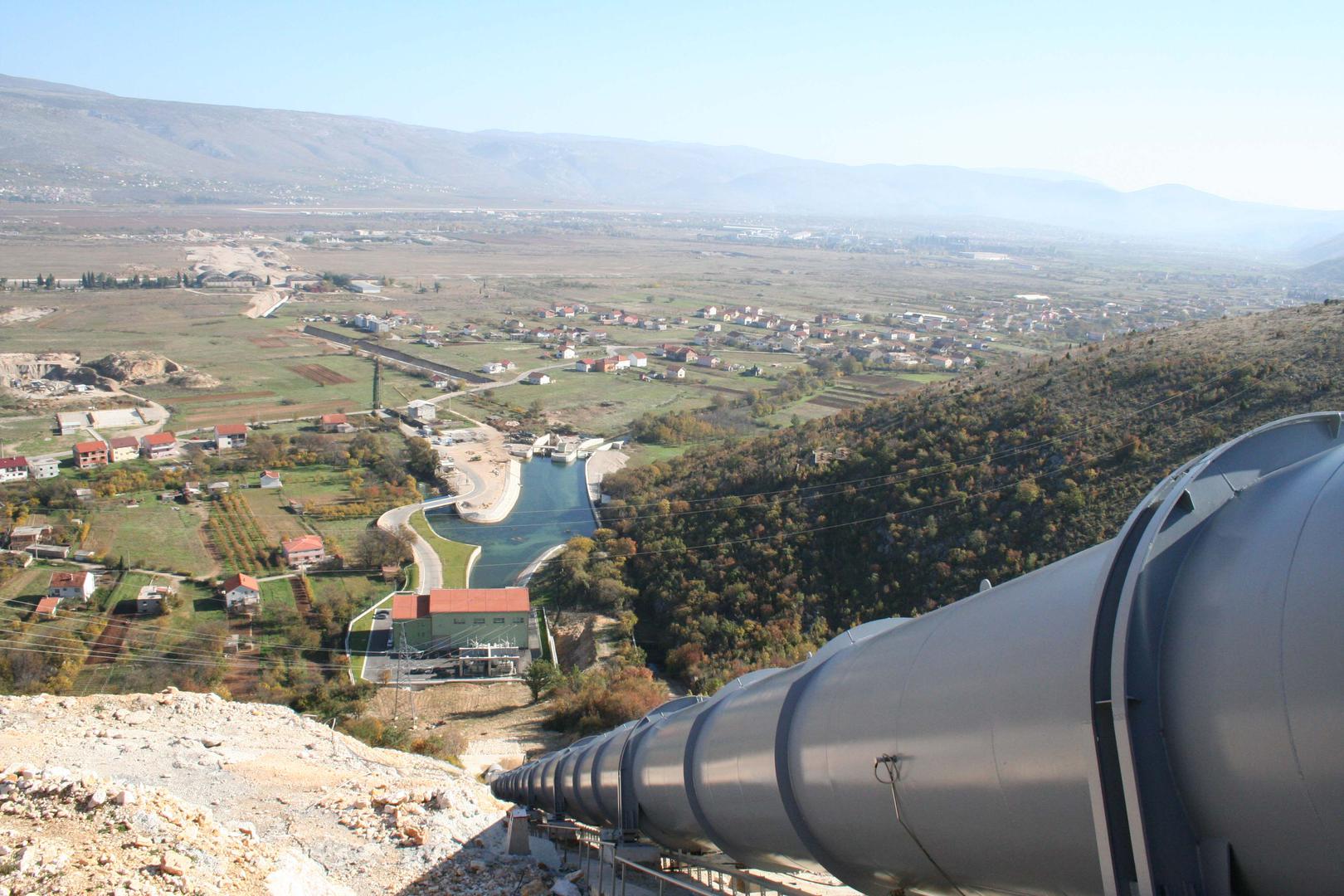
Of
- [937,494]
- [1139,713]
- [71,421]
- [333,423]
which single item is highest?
[1139,713]

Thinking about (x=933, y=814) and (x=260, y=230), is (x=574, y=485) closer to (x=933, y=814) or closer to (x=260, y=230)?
(x=933, y=814)

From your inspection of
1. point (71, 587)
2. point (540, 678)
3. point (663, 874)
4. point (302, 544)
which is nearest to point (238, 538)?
point (302, 544)

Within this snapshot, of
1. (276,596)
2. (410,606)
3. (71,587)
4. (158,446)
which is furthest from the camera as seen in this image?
(158,446)

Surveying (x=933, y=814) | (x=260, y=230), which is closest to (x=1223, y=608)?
(x=933, y=814)

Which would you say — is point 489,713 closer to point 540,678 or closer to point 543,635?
point 540,678

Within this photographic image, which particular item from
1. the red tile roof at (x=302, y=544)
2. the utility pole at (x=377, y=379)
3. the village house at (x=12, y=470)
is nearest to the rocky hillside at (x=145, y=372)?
the utility pole at (x=377, y=379)

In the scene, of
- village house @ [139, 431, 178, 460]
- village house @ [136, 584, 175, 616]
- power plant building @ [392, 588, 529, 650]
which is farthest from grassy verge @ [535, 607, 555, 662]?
village house @ [139, 431, 178, 460]

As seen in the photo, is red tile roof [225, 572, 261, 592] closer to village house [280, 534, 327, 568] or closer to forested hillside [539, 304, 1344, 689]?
village house [280, 534, 327, 568]

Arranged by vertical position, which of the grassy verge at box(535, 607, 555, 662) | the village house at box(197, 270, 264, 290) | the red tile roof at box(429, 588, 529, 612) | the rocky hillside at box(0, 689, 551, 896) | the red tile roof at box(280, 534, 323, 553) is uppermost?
the village house at box(197, 270, 264, 290)
